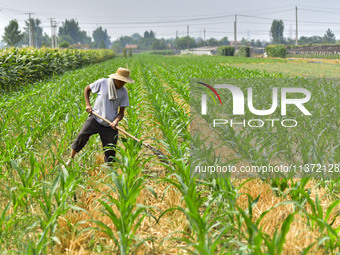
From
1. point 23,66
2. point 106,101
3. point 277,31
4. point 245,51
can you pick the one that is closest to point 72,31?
point 277,31

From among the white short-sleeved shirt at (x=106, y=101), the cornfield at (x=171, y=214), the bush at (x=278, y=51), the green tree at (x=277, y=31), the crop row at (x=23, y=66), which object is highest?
the green tree at (x=277, y=31)

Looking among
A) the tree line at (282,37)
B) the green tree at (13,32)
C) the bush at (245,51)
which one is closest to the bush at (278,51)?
the bush at (245,51)

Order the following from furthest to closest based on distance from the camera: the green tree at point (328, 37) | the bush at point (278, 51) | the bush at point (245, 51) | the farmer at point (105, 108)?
the green tree at point (328, 37) → the bush at point (245, 51) → the bush at point (278, 51) → the farmer at point (105, 108)

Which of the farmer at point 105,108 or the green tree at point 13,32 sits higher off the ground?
the green tree at point 13,32

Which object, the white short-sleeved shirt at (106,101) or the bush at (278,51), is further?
the bush at (278,51)

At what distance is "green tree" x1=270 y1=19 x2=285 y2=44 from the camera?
151125mm

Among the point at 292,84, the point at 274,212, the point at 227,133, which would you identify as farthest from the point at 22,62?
the point at 274,212

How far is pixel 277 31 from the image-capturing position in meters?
153

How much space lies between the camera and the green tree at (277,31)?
15112cm

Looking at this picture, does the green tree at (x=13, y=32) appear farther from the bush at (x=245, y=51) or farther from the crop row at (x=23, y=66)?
the crop row at (x=23, y=66)

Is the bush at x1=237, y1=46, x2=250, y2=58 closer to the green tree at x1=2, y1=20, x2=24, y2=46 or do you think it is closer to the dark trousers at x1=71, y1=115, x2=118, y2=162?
the dark trousers at x1=71, y1=115, x2=118, y2=162

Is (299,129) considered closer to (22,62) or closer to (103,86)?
(103,86)

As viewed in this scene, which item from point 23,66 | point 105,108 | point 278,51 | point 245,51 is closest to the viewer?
point 105,108

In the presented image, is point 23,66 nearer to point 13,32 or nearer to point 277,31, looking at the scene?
point 13,32
